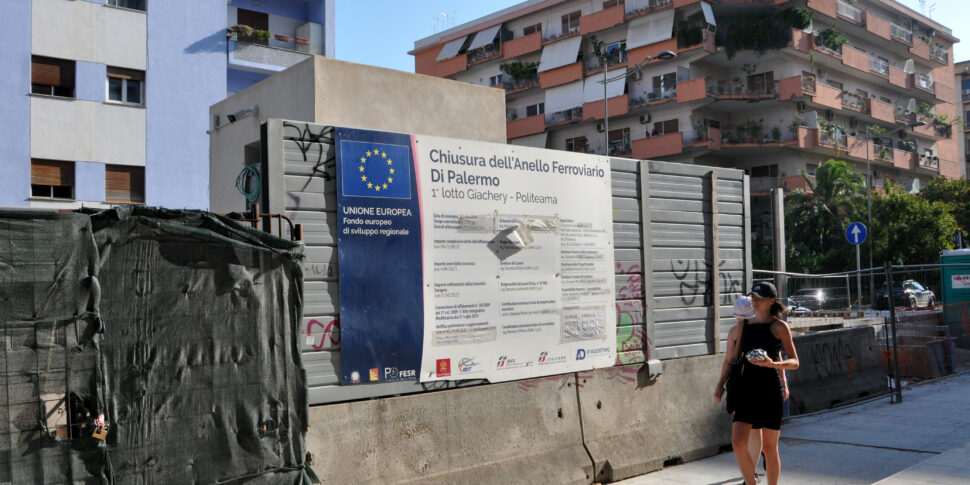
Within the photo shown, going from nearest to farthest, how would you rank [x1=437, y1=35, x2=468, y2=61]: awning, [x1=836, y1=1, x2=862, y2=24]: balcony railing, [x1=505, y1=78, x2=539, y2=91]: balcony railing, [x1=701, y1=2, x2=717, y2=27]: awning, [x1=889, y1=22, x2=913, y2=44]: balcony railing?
1. [x1=701, y1=2, x2=717, y2=27]: awning
2. [x1=836, y1=1, x2=862, y2=24]: balcony railing
3. [x1=505, y1=78, x2=539, y2=91]: balcony railing
4. [x1=889, y1=22, x2=913, y2=44]: balcony railing
5. [x1=437, y1=35, x2=468, y2=61]: awning

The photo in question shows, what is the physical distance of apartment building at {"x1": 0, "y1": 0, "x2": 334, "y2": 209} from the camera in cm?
2402

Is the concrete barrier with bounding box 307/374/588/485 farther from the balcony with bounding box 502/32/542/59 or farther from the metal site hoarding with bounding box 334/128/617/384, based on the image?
the balcony with bounding box 502/32/542/59

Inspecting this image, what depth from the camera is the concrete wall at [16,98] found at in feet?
77.6

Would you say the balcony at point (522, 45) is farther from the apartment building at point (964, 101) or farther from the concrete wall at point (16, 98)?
the apartment building at point (964, 101)

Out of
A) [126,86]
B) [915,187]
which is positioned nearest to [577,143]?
[915,187]

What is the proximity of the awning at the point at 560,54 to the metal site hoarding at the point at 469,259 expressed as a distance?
159 ft

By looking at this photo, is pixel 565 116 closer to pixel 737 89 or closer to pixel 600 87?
pixel 600 87

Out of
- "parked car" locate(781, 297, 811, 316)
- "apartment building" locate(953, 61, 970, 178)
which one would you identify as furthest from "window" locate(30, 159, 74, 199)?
"apartment building" locate(953, 61, 970, 178)

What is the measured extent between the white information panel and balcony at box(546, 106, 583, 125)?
4759 cm

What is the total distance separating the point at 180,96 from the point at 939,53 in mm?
62400

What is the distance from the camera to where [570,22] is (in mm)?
55562

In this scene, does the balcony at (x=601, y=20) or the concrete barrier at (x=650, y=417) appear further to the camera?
the balcony at (x=601, y=20)

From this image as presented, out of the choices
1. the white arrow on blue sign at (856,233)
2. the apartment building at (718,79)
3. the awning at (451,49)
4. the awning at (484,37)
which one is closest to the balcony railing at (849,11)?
the apartment building at (718,79)

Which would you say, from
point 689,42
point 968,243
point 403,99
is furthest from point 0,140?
point 968,243
